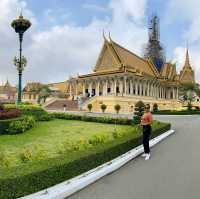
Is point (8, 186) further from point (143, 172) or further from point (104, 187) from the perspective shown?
point (143, 172)

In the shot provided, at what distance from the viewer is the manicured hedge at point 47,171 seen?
5.52m

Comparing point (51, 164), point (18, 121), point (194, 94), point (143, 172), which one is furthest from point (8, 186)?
point (194, 94)

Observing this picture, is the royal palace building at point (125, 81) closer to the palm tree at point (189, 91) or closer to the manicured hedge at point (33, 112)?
the palm tree at point (189, 91)

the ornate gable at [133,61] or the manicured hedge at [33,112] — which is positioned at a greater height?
the ornate gable at [133,61]

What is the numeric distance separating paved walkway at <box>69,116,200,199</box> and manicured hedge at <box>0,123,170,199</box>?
48 centimetres

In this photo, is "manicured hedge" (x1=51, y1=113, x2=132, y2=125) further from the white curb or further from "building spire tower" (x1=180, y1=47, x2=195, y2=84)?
"building spire tower" (x1=180, y1=47, x2=195, y2=84)

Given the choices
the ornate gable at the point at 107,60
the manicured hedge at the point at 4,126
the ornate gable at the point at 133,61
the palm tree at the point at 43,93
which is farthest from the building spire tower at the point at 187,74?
the manicured hedge at the point at 4,126

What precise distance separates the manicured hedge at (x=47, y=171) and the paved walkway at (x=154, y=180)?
48 centimetres

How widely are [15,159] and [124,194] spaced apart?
4.61 meters

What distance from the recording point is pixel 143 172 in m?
8.84

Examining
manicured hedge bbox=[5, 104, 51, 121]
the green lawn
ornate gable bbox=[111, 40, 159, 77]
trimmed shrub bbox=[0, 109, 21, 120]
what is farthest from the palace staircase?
trimmed shrub bbox=[0, 109, 21, 120]

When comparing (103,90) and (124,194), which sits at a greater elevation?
(103,90)

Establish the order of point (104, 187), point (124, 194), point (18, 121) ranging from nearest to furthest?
1. point (124, 194)
2. point (104, 187)
3. point (18, 121)

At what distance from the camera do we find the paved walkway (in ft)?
22.0
